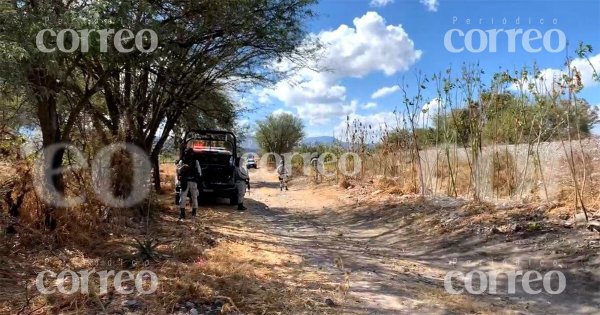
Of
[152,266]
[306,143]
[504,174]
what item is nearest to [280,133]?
[306,143]

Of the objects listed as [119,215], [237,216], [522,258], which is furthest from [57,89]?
[522,258]

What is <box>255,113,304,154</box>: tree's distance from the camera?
4759 centimetres

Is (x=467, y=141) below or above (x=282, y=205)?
above

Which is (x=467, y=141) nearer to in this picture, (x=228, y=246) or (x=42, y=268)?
(x=228, y=246)

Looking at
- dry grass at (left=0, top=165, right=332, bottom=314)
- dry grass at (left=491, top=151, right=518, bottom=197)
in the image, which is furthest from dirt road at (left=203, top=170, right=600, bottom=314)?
dry grass at (left=491, top=151, right=518, bottom=197)

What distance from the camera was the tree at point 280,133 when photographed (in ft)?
156

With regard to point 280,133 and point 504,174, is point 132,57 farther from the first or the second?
point 280,133

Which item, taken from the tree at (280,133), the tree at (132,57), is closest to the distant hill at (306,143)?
the tree at (280,133)

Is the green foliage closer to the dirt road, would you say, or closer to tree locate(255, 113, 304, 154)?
the dirt road

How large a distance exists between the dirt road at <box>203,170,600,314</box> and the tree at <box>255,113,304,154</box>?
36.1m

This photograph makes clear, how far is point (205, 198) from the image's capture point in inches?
578

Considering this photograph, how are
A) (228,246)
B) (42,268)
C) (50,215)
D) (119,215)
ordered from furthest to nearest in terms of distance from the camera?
(119,215), (228,246), (50,215), (42,268)

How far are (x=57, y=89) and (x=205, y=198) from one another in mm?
8301

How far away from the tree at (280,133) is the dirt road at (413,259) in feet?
118
